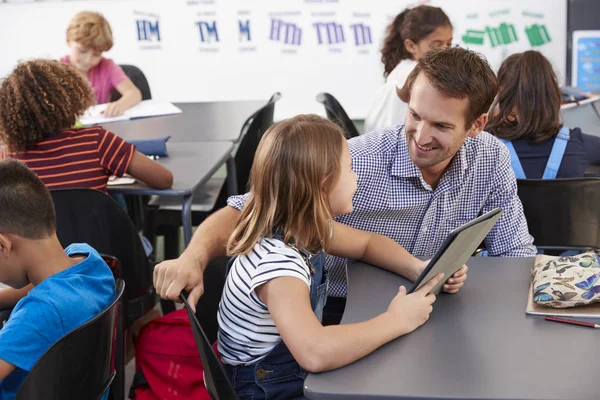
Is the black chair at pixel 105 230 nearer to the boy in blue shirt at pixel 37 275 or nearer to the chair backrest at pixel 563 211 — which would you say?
the boy in blue shirt at pixel 37 275

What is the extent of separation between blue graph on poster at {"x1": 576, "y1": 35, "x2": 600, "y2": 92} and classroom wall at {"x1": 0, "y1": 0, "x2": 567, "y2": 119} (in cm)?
19

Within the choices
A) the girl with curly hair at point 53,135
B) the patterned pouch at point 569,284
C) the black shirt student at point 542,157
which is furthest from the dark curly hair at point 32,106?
the patterned pouch at point 569,284

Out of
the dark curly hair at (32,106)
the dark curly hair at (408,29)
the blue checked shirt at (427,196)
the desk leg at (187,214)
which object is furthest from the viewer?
the dark curly hair at (408,29)

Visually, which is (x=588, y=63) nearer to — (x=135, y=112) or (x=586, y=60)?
(x=586, y=60)

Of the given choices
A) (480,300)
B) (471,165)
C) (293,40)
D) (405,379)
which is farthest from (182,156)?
(293,40)

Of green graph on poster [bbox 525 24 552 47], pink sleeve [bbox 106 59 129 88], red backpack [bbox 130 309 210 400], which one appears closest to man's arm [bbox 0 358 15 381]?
red backpack [bbox 130 309 210 400]

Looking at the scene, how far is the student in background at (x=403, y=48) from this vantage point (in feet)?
11.2

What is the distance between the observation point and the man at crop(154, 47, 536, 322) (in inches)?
74.9

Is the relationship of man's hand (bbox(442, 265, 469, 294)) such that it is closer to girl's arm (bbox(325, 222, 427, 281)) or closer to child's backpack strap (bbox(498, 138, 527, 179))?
girl's arm (bbox(325, 222, 427, 281))

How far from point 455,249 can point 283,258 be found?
32 centimetres

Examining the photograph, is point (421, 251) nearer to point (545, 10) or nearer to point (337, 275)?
point (337, 275)

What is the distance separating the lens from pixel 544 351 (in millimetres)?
1373

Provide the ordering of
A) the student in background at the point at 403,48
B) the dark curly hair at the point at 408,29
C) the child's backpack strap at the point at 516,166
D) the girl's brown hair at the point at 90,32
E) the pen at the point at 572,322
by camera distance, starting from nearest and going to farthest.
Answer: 1. the pen at the point at 572,322
2. the child's backpack strap at the point at 516,166
3. the student in background at the point at 403,48
4. the dark curly hair at the point at 408,29
5. the girl's brown hair at the point at 90,32

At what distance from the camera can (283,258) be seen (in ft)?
4.92
